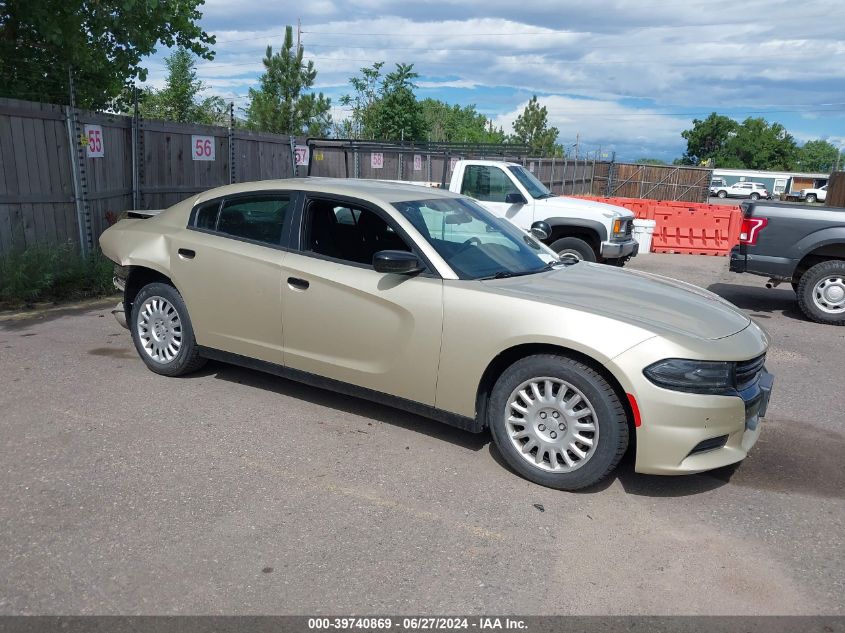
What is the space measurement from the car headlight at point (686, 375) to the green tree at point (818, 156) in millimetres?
133977

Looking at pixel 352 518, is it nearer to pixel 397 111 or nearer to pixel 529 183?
pixel 529 183

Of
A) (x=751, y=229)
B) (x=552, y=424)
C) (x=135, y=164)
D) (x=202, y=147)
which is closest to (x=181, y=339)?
(x=552, y=424)

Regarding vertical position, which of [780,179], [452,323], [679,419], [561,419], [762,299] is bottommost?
[762,299]

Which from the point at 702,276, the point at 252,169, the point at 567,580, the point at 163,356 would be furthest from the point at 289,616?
the point at 252,169

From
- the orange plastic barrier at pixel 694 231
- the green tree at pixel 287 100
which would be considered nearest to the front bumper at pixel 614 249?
the orange plastic barrier at pixel 694 231

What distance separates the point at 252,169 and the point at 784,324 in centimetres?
1073

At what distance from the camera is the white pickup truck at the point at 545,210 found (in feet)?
36.4

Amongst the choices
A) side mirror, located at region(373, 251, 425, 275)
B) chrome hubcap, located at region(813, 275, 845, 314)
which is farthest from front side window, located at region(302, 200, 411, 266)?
chrome hubcap, located at region(813, 275, 845, 314)

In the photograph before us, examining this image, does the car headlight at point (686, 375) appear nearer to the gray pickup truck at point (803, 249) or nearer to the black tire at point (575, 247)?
the gray pickup truck at point (803, 249)

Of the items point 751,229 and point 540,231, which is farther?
point 751,229

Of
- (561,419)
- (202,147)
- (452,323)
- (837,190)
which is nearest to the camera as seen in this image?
(561,419)

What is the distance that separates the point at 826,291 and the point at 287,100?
957 inches

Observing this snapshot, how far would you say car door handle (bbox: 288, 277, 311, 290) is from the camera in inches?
186

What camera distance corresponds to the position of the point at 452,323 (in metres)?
4.17
